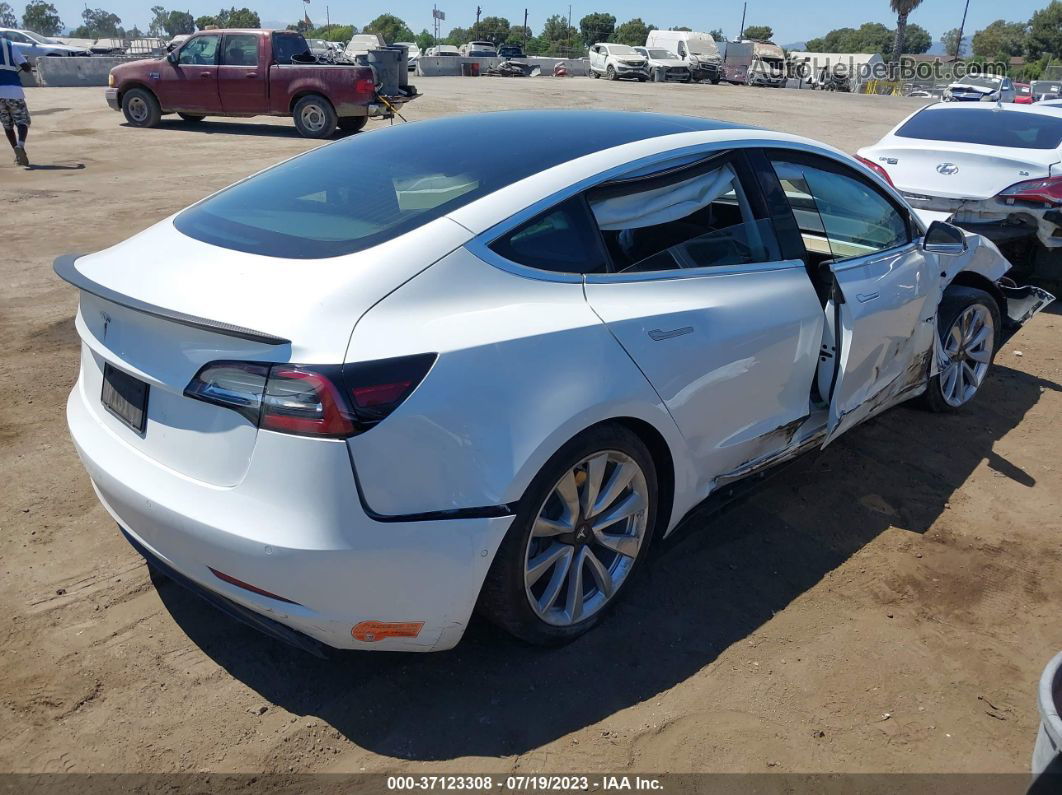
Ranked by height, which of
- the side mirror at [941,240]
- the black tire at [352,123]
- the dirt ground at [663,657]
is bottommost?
the dirt ground at [663,657]

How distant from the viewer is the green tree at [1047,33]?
90.2m

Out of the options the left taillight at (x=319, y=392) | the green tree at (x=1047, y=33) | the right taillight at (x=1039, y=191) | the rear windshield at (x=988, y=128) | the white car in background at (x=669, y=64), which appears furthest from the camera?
the green tree at (x=1047, y=33)

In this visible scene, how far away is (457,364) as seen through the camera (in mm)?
2467

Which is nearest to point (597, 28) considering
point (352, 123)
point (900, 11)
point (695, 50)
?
point (900, 11)

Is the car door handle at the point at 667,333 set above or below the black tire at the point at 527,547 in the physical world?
above

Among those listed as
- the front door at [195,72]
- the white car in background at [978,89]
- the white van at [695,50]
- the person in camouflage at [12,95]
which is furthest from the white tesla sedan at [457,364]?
the white van at [695,50]

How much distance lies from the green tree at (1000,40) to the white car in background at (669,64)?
74411 mm

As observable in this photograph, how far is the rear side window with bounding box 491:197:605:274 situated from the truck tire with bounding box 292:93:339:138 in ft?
48.2

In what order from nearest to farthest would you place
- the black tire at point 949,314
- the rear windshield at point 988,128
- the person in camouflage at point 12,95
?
the black tire at point 949,314 → the rear windshield at point 988,128 → the person in camouflage at point 12,95

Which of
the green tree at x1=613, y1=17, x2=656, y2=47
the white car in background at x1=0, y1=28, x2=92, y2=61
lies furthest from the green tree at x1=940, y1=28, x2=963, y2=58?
the white car in background at x1=0, y1=28, x2=92, y2=61

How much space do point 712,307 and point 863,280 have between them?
1.08m

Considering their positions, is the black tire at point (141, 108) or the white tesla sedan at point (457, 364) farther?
the black tire at point (141, 108)

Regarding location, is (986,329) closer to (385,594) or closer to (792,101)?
(385,594)

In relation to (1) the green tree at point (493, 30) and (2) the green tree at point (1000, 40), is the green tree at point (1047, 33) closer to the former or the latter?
(2) the green tree at point (1000, 40)
